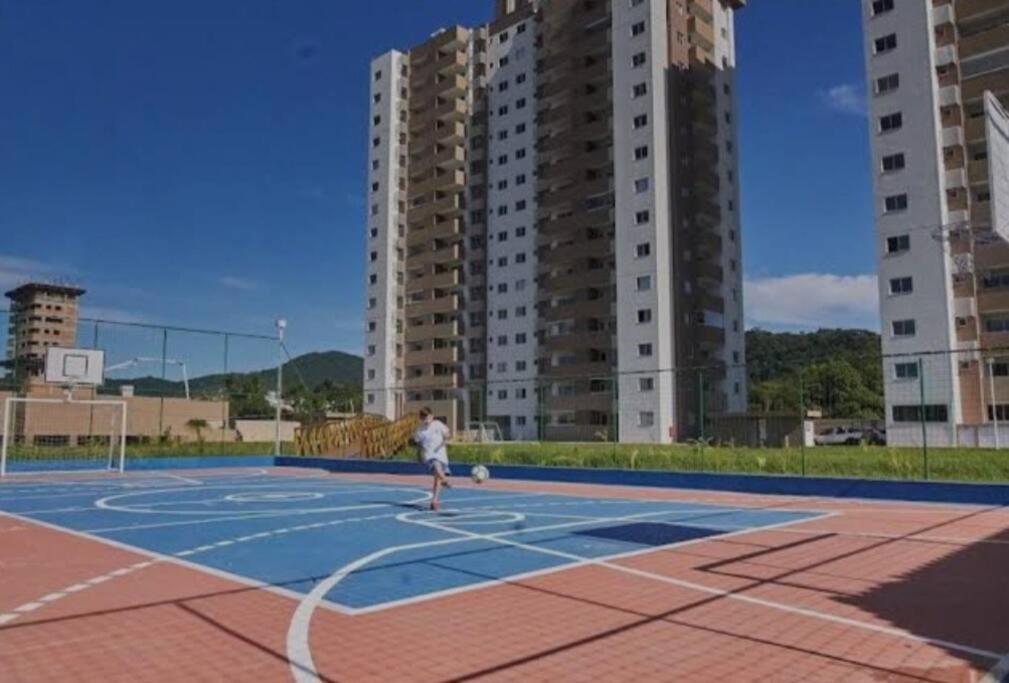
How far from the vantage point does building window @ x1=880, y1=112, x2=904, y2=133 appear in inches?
2139

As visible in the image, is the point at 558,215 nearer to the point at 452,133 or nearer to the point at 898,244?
the point at 452,133

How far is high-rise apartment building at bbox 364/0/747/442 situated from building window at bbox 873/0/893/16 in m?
16.6

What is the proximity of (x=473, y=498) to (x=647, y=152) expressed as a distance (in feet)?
174

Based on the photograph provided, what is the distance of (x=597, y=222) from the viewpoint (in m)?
71.5

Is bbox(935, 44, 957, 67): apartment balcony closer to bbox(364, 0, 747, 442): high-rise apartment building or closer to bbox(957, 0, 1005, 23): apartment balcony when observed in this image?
bbox(957, 0, 1005, 23): apartment balcony

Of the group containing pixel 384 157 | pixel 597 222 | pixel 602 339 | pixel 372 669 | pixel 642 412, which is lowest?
pixel 372 669

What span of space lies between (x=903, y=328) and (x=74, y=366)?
47.5m

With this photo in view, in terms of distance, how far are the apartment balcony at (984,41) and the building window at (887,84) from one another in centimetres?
395

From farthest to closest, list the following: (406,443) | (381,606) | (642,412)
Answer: (642,412)
(406,443)
(381,606)

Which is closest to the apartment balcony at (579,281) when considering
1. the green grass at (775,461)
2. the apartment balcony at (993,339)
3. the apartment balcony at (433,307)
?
the apartment balcony at (433,307)

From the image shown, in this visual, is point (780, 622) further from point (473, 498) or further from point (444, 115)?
point (444, 115)

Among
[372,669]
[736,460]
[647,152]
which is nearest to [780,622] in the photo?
[372,669]

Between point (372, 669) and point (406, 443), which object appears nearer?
point (372, 669)

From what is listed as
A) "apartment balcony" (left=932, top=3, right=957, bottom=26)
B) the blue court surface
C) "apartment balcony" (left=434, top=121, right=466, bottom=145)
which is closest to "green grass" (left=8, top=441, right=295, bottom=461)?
the blue court surface
